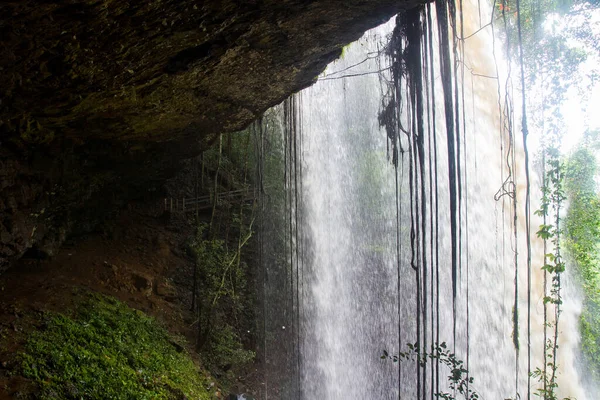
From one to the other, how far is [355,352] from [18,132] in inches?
343

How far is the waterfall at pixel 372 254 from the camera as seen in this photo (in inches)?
380

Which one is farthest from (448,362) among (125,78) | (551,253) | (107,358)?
(125,78)

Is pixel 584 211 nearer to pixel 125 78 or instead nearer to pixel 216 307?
pixel 216 307

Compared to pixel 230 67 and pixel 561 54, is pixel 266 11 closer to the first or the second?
pixel 230 67

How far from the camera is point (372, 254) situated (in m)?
11.7

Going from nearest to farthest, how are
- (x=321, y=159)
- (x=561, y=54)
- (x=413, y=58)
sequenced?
(x=413, y=58) < (x=561, y=54) < (x=321, y=159)

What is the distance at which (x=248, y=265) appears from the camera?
948 centimetres

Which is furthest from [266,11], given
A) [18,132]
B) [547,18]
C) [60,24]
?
[547,18]

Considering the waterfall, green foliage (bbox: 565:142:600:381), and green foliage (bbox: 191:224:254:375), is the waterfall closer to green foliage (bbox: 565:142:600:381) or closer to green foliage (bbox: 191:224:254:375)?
green foliage (bbox: 191:224:254:375)

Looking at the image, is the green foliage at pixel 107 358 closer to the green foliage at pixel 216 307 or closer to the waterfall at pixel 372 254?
the green foliage at pixel 216 307

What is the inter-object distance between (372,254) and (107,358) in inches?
313

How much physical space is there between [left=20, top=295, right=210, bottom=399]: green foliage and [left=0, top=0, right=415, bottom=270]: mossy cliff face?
44.6 inches

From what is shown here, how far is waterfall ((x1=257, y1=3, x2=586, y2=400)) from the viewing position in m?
9.65

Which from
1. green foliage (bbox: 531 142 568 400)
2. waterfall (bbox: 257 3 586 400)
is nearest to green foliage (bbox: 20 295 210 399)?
waterfall (bbox: 257 3 586 400)
